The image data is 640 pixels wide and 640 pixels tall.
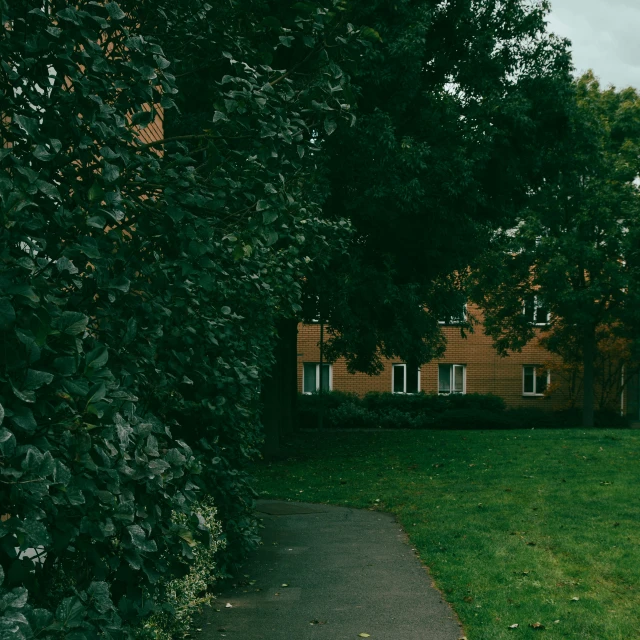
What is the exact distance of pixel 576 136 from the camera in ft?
62.4

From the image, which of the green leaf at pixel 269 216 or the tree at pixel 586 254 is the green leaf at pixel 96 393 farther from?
the tree at pixel 586 254

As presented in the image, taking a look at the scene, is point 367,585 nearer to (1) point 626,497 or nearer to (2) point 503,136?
(1) point 626,497

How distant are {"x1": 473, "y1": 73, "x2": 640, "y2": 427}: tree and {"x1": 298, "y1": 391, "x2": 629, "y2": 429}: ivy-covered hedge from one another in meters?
2.39

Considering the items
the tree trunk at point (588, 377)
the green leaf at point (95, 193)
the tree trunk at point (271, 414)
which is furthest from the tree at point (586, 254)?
the green leaf at point (95, 193)

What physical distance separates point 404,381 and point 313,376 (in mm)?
4058

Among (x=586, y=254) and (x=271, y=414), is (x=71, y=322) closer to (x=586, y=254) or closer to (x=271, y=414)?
(x=271, y=414)

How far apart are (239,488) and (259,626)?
1554 mm

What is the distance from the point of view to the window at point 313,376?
38.2 m

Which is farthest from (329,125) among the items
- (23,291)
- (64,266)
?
(23,291)

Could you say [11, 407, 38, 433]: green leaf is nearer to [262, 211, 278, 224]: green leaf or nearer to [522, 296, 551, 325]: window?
[262, 211, 278, 224]: green leaf

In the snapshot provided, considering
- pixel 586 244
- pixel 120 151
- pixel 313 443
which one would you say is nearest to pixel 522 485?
pixel 313 443

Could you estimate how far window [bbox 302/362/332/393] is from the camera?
3825 cm

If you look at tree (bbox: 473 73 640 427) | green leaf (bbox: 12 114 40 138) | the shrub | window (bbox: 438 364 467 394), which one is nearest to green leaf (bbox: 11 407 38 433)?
green leaf (bbox: 12 114 40 138)

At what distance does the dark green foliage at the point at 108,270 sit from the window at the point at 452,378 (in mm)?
34586
